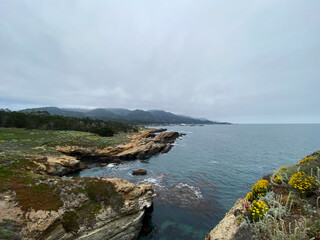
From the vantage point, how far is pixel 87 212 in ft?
29.6

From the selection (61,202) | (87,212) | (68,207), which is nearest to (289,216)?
(87,212)

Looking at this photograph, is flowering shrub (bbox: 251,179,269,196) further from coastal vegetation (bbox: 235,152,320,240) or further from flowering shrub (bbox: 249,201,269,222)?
flowering shrub (bbox: 249,201,269,222)

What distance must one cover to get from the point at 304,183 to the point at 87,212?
41.0ft

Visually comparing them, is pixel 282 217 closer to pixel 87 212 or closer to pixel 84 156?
pixel 87 212

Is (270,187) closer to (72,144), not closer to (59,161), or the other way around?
(59,161)

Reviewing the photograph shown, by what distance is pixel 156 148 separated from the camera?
146ft

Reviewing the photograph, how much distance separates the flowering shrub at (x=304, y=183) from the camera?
647 cm

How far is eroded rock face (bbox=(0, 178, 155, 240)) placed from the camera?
7285 millimetres

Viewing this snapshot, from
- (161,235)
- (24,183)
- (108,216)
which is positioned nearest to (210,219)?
(161,235)

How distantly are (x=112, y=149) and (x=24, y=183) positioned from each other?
87.4 feet

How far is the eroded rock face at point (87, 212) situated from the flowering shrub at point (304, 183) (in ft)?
34.4

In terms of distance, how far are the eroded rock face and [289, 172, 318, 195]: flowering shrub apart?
10494 millimetres

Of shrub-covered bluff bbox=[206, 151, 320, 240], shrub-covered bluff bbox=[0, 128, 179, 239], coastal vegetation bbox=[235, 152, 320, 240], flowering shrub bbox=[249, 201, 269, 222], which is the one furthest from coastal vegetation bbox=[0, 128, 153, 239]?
flowering shrub bbox=[249, 201, 269, 222]

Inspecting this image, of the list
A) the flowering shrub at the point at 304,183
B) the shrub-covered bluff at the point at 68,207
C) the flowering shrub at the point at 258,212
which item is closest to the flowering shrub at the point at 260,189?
the flowering shrub at the point at 304,183
